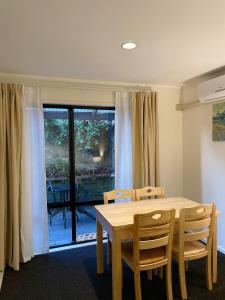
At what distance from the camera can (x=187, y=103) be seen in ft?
12.6

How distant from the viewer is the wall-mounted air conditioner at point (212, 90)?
2.99 meters

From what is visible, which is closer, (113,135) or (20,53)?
(20,53)

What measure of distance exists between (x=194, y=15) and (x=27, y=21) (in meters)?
1.24

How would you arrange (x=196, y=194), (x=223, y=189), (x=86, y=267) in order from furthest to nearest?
(x=196, y=194)
(x=223, y=189)
(x=86, y=267)

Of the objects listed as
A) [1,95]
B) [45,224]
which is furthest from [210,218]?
[1,95]

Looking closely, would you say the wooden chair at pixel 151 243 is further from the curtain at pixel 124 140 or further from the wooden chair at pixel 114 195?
the curtain at pixel 124 140

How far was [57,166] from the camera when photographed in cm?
356

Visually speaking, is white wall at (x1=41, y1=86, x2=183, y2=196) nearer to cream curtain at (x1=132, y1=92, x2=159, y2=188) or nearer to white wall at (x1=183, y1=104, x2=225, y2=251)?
white wall at (x1=183, y1=104, x2=225, y2=251)

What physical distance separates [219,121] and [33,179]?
262 centimetres

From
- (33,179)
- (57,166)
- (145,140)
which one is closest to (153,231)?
(145,140)

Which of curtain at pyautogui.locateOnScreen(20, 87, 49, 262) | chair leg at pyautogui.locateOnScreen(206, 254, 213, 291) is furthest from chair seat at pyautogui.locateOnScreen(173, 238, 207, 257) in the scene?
curtain at pyautogui.locateOnScreen(20, 87, 49, 262)

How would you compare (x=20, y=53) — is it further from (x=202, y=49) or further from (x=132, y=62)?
(x=202, y=49)

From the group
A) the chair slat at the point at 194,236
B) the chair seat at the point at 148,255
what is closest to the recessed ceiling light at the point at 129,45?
the chair slat at the point at 194,236

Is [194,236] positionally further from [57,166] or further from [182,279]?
[57,166]
